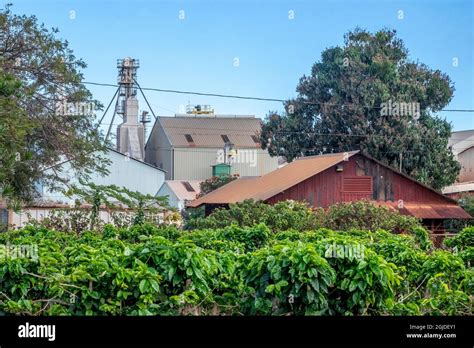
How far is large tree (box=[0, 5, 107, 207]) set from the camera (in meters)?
13.9

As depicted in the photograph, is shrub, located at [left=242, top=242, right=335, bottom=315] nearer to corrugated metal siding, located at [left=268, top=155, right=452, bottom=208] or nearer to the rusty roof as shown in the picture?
corrugated metal siding, located at [left=268, top=155, right=452, bottom=208]

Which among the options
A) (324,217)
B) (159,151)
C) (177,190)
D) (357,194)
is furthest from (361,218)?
(159,151)

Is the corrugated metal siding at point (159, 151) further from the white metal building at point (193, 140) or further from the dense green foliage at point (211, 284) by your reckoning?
the dense green foliage at point (211, 284)

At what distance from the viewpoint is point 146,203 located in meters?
15.4

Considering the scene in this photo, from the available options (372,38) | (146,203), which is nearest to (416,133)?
(372,38)

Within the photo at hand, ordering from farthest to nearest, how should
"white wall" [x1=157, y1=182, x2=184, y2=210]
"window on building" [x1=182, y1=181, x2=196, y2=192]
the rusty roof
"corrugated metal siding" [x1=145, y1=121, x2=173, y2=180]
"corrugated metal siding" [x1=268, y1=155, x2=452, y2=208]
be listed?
the rusty roof < "corrugated metal siding" [x1=268, y1=155, x2=452, y2=208] < "window on building" [x1=182, y1=181, x2=196, y2=192] < "white wall" [x1=157, y1=182, x2=184, y2=210] < "corrugated metal siding" [x1=145, y1=121, x2=173, y2=180]

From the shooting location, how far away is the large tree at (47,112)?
1391cm

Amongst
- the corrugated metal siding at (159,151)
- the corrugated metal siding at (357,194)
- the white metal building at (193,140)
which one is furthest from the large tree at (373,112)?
the corrugated metal siding at (159,151)

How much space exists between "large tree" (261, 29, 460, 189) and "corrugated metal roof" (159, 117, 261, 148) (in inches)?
Result: 470

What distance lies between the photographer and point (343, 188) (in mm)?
21594

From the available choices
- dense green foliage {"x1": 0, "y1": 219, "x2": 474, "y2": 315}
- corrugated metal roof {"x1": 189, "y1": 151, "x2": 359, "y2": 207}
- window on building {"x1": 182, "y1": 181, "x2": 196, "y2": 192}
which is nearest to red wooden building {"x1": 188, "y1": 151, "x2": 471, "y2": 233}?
corrugated metal roof {"x1": 189, "y1": 151, "x2": 359, "y2": 207}

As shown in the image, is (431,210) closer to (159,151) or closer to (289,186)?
(289,186)

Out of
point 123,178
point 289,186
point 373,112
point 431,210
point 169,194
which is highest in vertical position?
point 373,112

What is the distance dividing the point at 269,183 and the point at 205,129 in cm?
927
